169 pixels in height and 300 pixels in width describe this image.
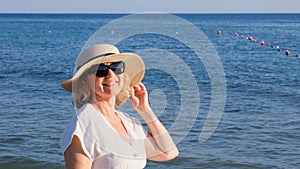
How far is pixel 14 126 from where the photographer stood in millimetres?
13602

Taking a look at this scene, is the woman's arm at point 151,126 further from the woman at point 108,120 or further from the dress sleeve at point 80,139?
the dress sleeve at point 80,139

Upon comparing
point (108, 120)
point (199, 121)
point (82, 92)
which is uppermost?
point (82, 92)

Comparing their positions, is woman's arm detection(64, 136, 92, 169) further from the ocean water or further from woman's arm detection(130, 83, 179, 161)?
the ocean water

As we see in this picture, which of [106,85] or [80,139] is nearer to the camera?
[80,139]

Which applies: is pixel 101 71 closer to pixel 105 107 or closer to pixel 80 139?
pixel 105 107

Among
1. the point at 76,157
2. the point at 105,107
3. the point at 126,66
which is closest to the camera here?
the point at 76,157

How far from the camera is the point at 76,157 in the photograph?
109 inches

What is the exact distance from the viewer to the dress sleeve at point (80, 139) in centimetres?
279

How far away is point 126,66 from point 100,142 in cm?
58

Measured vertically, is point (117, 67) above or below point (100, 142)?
above

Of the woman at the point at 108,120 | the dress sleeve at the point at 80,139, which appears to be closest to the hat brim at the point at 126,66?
the woman at the point at 108,120

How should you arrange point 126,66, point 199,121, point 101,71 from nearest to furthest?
point 101,71
point 126,66
point 199,121

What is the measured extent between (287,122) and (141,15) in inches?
465

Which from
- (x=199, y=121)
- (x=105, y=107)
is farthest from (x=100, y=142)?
(x=199, y=121)
